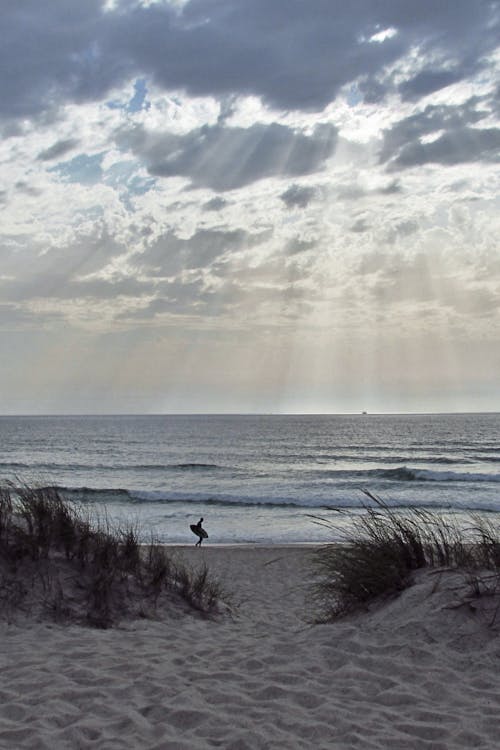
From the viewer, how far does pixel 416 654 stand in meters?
5.20

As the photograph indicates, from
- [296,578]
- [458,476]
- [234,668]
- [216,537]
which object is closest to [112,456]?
[458,476]

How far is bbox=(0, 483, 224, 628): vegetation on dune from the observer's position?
723 centimetres

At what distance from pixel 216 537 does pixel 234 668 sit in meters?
14.3

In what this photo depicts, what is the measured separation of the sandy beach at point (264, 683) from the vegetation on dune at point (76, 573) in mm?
428

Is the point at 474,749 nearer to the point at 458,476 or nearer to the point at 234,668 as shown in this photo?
the point at 234,668

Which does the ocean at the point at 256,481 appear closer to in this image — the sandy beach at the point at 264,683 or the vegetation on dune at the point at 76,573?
the vegetation on dune at the point at 76,573

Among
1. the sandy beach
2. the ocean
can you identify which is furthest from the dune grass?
the ocean

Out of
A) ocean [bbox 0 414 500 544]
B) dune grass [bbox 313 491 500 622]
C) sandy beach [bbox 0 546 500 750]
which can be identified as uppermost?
dune grass [bbox 313 491 500 622]

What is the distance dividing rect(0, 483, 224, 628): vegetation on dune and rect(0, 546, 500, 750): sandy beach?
43 centimetres

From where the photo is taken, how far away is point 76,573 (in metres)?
7.78

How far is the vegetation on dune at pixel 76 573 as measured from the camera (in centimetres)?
723

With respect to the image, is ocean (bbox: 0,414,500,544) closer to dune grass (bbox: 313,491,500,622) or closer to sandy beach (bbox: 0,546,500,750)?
dune grass (bbox: 313,491,500,622)

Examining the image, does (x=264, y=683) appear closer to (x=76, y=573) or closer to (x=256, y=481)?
(x=76, y=573)

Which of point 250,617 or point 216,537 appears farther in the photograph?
point 216,537
